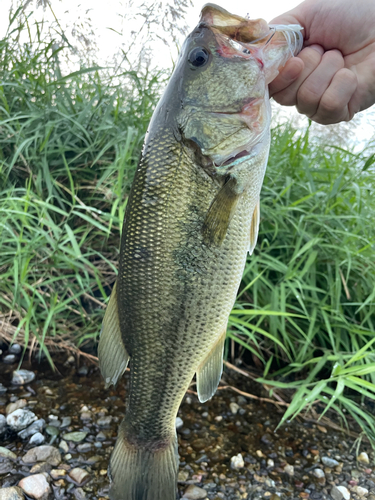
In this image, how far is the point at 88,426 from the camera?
202cm

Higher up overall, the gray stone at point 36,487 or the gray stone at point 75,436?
the gray stone at point 75,436

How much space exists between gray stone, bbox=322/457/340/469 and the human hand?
194cm

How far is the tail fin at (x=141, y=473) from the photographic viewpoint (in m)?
1.39

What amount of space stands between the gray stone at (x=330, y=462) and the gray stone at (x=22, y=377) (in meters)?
1.90

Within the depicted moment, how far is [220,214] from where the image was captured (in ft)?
4.17

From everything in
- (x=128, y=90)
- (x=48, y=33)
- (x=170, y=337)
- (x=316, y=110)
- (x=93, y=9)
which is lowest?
(x=170, y=337)

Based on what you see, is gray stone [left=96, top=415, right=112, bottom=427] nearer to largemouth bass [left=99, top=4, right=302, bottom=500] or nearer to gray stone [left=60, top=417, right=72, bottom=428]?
gray stone [left=60, top=417, right=72, bottom=428]

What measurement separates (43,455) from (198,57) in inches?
80.1

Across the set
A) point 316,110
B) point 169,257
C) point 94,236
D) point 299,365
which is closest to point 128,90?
point 94,236

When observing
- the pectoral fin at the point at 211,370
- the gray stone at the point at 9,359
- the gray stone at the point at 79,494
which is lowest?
the gray stone at the point at 79,494

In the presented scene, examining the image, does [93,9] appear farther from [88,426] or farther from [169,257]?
[88,426]

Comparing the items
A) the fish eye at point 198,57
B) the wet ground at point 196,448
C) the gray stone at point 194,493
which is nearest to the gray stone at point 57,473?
the wet ground at point 196,448

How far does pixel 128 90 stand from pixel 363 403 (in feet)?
11.0

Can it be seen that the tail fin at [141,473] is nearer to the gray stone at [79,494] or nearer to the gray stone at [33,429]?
the gray stone at [79,494]
